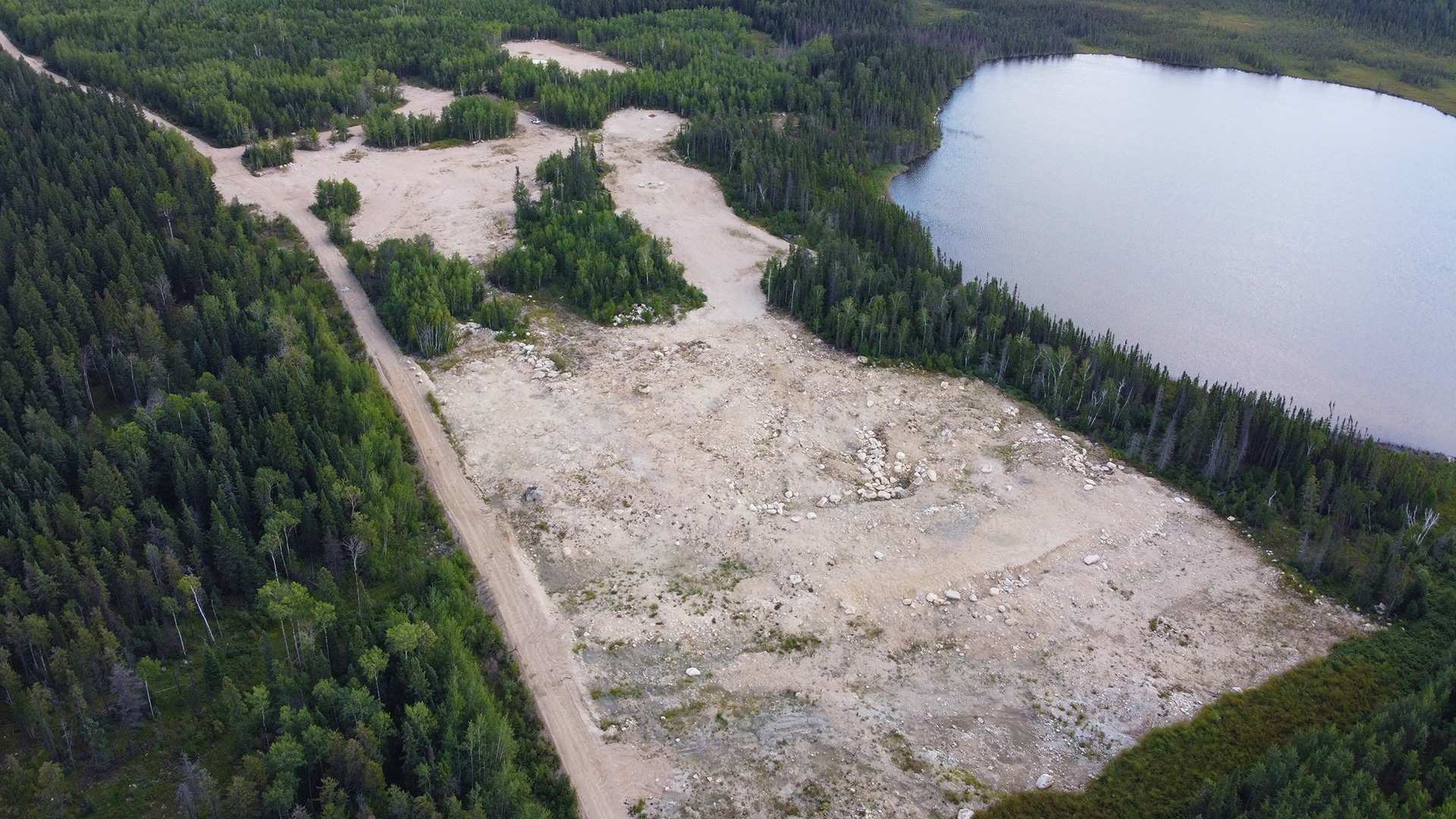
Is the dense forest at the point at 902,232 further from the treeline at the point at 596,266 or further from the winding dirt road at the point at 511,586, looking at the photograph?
the winding dirt road at the point at 511,586

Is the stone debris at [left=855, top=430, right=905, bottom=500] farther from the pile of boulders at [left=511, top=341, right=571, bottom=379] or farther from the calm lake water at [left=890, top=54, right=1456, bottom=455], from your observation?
the calm lake water at [left=890, top=54, right=1456, bottom=455]

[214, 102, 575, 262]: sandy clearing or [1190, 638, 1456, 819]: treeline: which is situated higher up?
[214, 102, 575, 262]: sandy clearing

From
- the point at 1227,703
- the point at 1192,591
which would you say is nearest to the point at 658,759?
the point at 1227,703

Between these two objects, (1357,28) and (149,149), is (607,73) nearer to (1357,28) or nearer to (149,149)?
(149,149)

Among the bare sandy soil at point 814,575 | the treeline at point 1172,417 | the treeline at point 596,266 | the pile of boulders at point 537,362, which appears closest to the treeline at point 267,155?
the treeline at point 596,266

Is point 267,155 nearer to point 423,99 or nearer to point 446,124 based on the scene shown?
point 446,124

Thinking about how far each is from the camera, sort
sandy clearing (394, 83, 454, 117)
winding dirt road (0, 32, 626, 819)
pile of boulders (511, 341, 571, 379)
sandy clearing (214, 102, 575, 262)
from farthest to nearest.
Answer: sandy clearing (394, 83, 454, 117)
sandy clearing (214, 102, 575, 262)
pile of boulders (511, 341, 571, 379)
winding dirt road (0, 32, 626, 819)

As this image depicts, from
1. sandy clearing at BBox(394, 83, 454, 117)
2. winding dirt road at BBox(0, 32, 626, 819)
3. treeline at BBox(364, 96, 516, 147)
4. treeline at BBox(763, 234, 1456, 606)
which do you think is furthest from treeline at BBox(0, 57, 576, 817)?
sandy clearing at BBox(394, 83, 454, 117)

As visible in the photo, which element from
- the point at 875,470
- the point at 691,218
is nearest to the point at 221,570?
the point at 875,470
